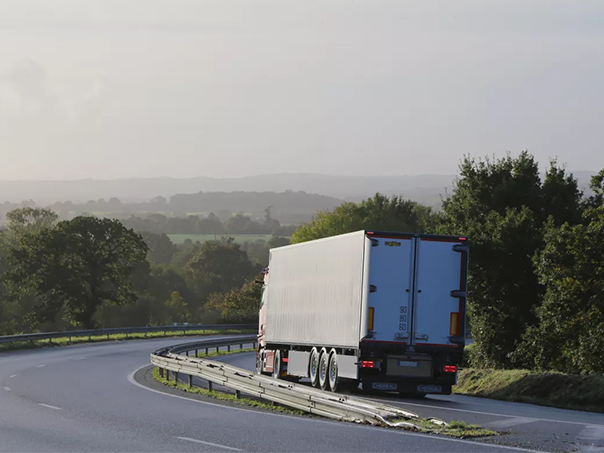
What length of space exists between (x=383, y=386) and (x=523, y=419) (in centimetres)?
496

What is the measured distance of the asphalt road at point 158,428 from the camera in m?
12.8

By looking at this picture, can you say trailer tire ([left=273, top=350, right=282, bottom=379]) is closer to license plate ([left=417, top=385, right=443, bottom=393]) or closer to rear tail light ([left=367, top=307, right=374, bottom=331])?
license plate ([left=417, top=385, right=443, bottom=393])

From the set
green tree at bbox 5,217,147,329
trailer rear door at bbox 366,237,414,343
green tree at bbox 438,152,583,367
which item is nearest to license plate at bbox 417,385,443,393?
trailer rear door at bbox 366,237,414,343

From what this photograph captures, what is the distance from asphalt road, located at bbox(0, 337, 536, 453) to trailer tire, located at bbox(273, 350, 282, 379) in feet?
14.1

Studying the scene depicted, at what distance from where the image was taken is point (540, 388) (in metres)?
23.3

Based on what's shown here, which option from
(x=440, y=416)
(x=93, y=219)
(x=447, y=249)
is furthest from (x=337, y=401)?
(x=93, y=219)

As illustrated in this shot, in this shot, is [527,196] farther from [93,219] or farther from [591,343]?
[93,219]

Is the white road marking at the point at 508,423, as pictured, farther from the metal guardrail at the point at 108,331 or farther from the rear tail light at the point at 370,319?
the metal guardrail at the point at 108,331

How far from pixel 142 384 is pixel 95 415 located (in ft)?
31.2

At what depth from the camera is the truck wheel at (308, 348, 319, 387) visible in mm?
23725

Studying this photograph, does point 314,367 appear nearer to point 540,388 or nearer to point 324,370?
point 324,370

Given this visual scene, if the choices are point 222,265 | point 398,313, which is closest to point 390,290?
point 398,313

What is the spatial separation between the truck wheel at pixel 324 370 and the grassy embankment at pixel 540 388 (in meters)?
4.29

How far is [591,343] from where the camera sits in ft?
87.6
